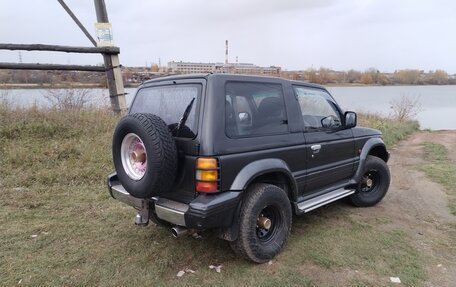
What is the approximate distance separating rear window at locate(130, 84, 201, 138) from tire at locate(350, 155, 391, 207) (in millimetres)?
2885

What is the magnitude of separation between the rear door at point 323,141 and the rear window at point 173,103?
130 centimetres

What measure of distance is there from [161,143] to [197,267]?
126cm

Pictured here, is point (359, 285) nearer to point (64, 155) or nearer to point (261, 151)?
point (261, 151)

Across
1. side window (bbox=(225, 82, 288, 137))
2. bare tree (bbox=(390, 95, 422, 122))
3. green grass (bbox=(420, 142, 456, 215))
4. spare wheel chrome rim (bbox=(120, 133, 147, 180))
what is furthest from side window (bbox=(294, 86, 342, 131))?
bare tree (bbox=(390, 95, 422, 122))

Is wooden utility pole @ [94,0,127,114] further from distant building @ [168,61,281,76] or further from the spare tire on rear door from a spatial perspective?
the spare tire on rear door

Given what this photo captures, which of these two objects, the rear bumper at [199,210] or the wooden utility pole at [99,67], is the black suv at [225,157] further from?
the wooden utility pole at [99,67]

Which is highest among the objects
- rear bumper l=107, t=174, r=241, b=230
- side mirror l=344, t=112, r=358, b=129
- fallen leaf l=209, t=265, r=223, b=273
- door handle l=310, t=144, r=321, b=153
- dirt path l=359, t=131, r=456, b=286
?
side mirror l=344, t=112, r=358, b=129

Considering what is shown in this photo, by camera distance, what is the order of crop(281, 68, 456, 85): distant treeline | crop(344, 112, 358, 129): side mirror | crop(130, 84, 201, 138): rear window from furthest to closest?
1. crop(281, 68, 456, 85): distant treeline
2. crop(344, 112, 358, 129): side mirror
3. crop(130, 84, 201, 138): rear window

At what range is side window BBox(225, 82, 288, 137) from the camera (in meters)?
2.95

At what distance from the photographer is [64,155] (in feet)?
19.5

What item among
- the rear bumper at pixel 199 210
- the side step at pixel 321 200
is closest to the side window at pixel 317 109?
the side step at pixel 321 200

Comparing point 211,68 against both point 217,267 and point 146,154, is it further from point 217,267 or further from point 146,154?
point 217,267

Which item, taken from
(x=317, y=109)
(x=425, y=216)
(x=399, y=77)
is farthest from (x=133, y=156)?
(x=399, y=77)

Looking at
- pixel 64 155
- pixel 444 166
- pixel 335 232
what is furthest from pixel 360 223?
pixel 64 155
